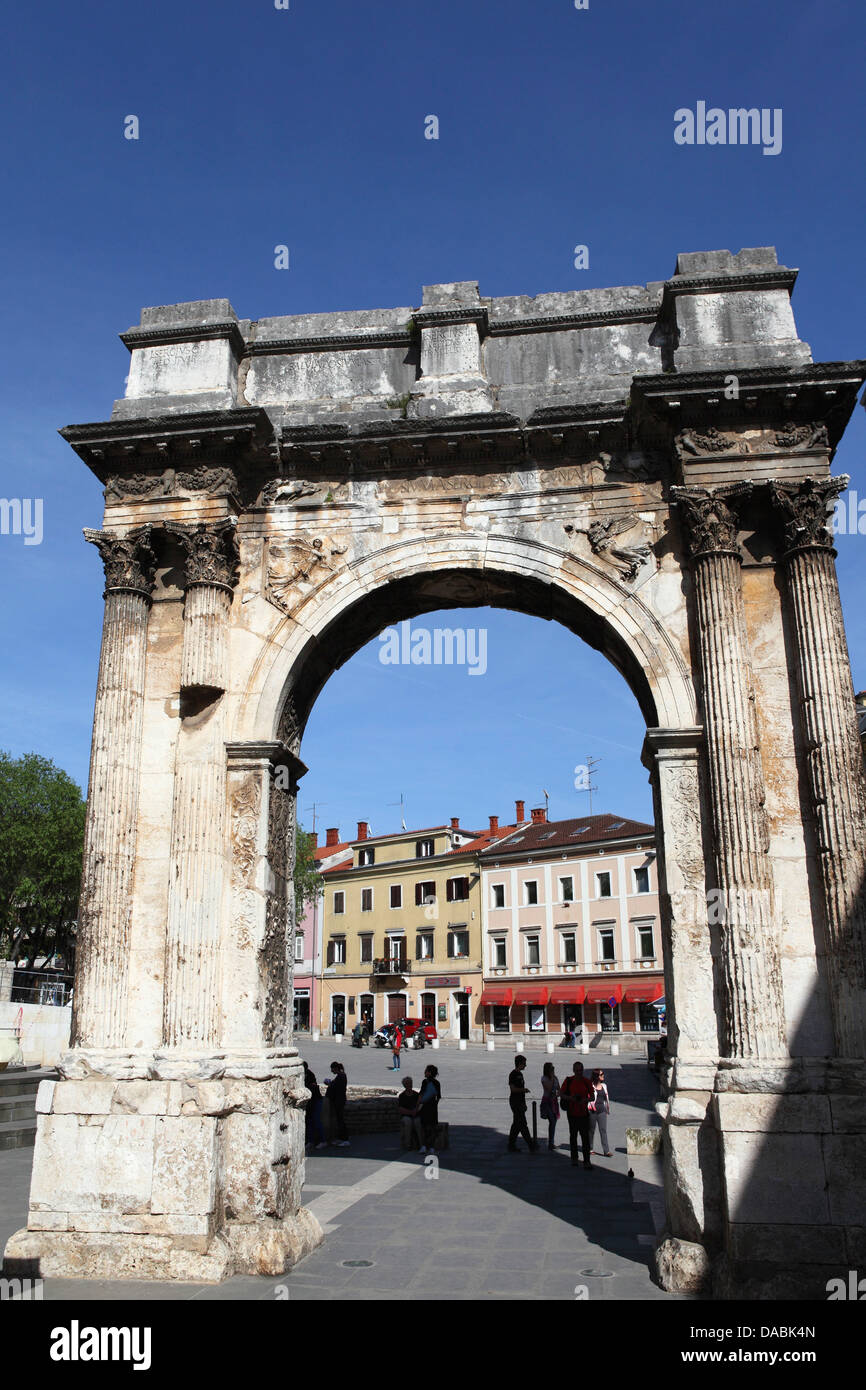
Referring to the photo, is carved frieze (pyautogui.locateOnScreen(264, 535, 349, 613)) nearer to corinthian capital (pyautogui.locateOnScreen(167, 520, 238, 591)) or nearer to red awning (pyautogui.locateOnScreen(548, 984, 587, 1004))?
corinthian capital (pyautogui.locateOnScreen(167, 520, 238, 591))

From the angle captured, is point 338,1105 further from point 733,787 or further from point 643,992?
point 643,992

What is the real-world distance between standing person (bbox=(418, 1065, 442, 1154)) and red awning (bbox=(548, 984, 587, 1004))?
82.7 ft

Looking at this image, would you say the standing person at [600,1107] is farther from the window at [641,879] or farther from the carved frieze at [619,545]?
the window at [641,879]

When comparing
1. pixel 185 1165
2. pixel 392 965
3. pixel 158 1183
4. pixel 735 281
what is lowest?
pixel 158 1183

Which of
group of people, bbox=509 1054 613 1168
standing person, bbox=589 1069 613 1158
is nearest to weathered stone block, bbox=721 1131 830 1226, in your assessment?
group of people, bbox=509 1054 613 1168

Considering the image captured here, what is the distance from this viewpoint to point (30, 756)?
33812 mm

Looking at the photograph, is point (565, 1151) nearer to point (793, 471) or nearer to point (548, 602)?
point (548, 602)

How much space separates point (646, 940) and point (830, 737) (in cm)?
2992

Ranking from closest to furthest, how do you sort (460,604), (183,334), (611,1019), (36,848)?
1. (183,334)
2. (460,604)
3. (36,848)
4. (611,1019)

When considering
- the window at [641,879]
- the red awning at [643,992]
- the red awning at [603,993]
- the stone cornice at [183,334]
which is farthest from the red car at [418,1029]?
the stone cornice at [183,334]

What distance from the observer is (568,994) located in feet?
123

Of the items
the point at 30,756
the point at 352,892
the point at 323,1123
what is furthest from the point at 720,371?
the point at 352,892

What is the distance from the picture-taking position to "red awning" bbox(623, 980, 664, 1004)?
34.5m

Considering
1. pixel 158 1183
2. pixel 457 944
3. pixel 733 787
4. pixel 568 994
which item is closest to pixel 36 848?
pixel 457 944
